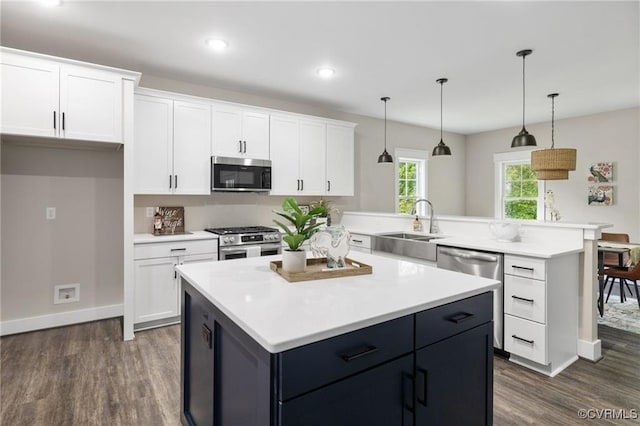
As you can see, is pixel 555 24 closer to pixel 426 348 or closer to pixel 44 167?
pixel 426 348

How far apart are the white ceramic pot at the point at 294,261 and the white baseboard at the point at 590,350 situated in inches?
104

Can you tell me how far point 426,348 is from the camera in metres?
1.34

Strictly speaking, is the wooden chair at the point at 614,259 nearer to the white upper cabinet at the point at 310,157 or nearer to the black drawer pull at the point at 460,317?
the white upper cabinet at the point at 310,157

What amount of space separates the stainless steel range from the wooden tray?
1956mm

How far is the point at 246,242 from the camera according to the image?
3.83 metres

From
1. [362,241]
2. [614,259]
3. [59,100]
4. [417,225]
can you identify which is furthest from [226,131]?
[614,259]

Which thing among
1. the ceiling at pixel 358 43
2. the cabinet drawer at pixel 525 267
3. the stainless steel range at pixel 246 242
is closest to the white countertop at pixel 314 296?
the cabinet drawer at pixel 525 267

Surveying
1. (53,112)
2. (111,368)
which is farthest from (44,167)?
(111,368)

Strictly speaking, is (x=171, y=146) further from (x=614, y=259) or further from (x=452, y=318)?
(x=614, y=259)

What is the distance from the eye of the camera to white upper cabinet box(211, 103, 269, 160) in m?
3.91

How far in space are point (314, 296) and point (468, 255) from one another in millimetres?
2032

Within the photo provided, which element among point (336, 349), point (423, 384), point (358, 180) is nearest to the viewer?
point (336, 349)

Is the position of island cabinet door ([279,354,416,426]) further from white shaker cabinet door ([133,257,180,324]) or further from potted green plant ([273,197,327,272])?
white shaker cabinet door ([133,257,180,324])

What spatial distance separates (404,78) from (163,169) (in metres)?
2.75
